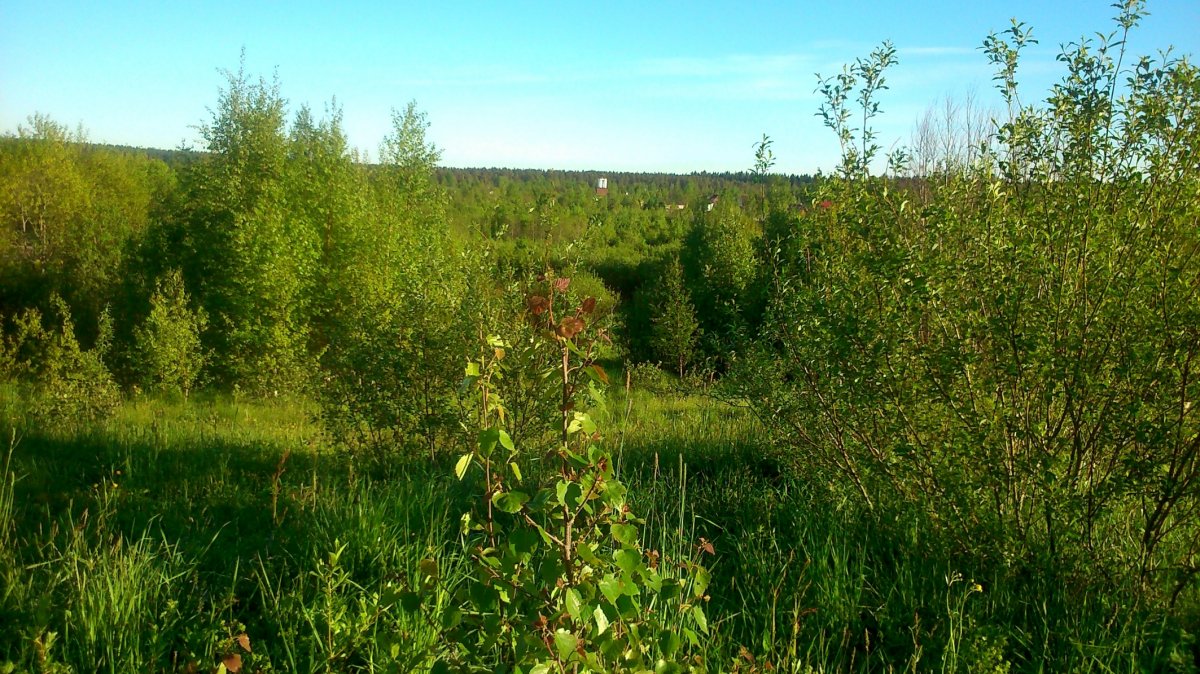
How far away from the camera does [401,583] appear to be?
3322 mm

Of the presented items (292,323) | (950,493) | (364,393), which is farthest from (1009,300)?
(292,323)

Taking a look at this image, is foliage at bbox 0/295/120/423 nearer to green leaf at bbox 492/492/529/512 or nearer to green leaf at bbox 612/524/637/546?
green leaf at bbox 492/492/529/512

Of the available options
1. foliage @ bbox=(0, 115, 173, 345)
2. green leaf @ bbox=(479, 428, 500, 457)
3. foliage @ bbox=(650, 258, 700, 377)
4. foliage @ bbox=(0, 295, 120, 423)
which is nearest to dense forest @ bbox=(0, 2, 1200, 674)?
green leaf @ bbox=(479, 428, 500, 457)

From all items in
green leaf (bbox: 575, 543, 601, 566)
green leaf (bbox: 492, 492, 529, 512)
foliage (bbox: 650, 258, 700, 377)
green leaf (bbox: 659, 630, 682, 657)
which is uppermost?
green leaf (bbox: 492, 492, 529, 512)

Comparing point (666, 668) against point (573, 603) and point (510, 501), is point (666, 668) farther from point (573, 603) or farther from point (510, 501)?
point (510, 501)

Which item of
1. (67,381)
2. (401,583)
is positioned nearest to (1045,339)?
(401,583)

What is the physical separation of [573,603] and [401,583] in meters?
1.74

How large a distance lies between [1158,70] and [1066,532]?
2157 millimetres

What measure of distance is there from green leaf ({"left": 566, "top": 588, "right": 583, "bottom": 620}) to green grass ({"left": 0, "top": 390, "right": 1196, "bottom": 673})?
0.80 m

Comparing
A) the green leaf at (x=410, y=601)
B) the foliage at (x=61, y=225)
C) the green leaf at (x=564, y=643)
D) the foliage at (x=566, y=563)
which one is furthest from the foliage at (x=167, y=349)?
the green leaf at (x=564, y=643)

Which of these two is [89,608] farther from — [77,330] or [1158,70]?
[77,330]

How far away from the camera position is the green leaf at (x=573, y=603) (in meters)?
1.80

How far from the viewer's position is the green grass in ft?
10.2

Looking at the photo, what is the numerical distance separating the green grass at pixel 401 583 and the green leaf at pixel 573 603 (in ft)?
2.63
